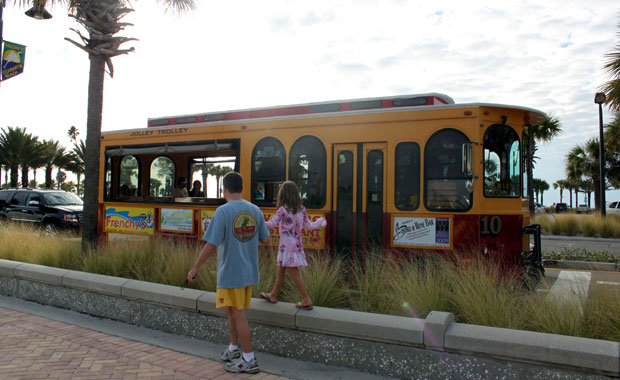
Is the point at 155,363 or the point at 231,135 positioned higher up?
the point at 231,135

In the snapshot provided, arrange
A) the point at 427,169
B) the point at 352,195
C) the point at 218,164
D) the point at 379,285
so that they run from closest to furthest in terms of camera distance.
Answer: the point at 379,285 < the point at 427,169 < the point at 352,195 < the point at 218,164

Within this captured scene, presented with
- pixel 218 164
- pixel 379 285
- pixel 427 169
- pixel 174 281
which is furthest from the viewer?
pixel 218 164

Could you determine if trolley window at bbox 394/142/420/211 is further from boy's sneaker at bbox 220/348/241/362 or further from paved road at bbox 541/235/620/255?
paved road at bbox 541/235/620/255

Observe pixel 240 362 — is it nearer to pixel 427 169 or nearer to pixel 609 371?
pixel 609 371

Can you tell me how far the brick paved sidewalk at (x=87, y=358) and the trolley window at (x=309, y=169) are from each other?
145 inches

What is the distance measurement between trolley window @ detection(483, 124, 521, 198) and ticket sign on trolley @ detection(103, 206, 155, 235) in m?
6.49

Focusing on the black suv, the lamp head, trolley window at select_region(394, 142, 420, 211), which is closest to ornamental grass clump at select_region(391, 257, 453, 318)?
trolley window at select_region(394, 142, 420, 211)

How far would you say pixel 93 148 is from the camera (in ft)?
30.6

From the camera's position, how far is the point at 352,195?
7.77m

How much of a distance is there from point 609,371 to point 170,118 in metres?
8.91

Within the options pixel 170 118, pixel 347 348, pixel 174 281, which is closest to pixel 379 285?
pixel 347 348

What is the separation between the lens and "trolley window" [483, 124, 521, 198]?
23.3ft

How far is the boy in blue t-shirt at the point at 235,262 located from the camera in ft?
14.8

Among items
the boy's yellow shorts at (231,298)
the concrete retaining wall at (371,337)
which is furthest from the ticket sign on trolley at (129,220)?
the boy's yellow shorts at (231,298)
